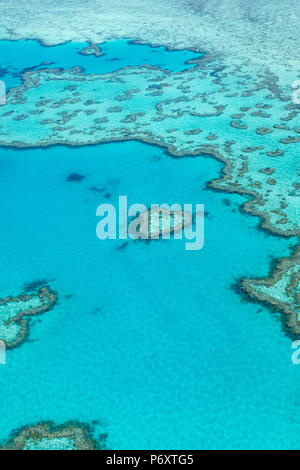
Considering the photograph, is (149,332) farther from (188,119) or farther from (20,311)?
(188,119)

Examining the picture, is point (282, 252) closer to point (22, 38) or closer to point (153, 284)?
point (153, 284)

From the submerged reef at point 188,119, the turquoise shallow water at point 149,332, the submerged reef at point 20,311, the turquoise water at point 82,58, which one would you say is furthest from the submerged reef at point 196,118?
the submerged reef at point 20,311

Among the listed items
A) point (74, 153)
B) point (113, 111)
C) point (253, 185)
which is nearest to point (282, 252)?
point (253, 185)

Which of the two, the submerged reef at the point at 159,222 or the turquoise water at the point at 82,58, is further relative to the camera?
the turquoise water at the point at 82,58

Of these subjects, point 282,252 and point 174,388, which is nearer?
point 174,388

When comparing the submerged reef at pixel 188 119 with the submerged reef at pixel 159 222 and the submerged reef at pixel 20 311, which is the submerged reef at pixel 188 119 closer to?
the submerged reef at pixel 159 222

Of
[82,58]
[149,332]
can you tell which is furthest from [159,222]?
[82,58]
